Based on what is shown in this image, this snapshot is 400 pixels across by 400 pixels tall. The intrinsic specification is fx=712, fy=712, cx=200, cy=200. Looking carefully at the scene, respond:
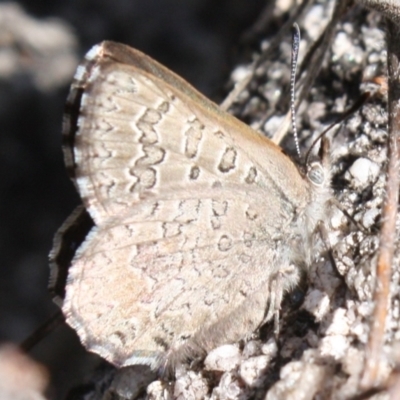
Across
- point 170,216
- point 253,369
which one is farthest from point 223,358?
point 170,216

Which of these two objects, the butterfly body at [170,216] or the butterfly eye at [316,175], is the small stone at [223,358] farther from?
the butterfly eye at [316,175]

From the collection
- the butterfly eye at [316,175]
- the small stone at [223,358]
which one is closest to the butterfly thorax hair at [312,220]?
the butterfly eye at [316,175]

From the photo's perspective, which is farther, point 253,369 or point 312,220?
point 312,220

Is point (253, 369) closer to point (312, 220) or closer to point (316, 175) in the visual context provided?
point (312, 220)

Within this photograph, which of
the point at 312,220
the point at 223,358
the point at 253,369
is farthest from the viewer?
the point at 312,220

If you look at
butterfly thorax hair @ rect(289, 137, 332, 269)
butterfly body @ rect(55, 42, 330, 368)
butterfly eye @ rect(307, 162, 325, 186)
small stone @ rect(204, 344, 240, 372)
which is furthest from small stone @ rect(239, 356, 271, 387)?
butterfly eye @ rect(307, 162, 325, 186)

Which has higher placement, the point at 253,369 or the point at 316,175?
the point at 316,175

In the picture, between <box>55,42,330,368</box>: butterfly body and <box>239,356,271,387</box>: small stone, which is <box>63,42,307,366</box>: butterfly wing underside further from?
<box>239,356,271,387</box>: small stone
